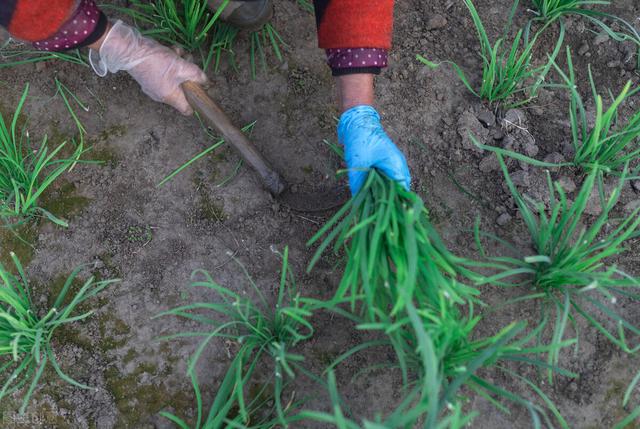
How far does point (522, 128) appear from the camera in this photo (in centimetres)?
160

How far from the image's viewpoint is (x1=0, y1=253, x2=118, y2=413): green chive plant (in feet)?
4.34

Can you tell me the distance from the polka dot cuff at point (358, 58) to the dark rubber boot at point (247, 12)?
329 mm

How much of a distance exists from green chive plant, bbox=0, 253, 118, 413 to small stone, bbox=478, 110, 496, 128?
4.15 feet

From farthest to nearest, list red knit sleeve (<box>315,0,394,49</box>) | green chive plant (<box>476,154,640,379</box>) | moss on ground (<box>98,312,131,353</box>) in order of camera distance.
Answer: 1. moss on ground (<box>98,312,131,353</box>)
2. red knit sleeve (<box>315,0,394,49</box>)
3. green chive plant (<box>476,154,640,379</box>)

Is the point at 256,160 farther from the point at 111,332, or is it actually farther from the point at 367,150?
the point at 111,332

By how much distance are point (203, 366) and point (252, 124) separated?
0.77 meters

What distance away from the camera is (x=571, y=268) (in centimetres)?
129

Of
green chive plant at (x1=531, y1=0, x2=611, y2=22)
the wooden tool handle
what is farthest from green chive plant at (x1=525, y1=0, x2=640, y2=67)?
the wooden tool handle

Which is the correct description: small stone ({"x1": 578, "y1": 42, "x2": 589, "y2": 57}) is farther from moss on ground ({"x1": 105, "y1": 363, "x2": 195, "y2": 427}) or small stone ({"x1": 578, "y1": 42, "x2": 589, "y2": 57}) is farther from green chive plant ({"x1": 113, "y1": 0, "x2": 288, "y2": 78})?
moss on ground ({"x1": 105, "y1": 363, "x2": 195, "y2": 427})

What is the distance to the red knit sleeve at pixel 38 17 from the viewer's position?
1.30m

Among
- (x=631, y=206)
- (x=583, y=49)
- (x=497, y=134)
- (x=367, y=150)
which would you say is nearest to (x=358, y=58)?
(x=367, y=150)

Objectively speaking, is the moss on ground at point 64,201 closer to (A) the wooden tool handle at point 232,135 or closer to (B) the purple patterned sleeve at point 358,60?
(A) the wooden tool handle at point 232,135

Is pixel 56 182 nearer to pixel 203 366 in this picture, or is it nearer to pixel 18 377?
pixel 18 377

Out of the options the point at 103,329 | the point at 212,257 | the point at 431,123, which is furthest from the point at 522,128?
the point at 103,329
